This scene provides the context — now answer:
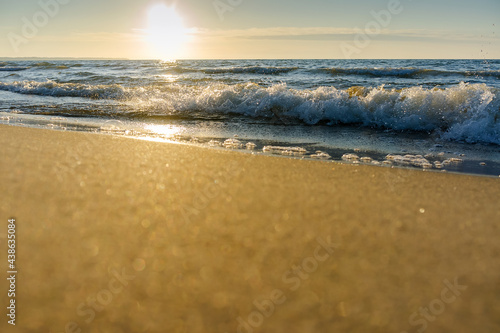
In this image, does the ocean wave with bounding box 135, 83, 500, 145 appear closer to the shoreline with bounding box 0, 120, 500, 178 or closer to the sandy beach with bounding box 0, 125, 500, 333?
the shoreline with bounding box 0, 120, 500, 178

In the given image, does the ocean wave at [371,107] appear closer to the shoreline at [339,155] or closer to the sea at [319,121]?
the sea at [319,121]

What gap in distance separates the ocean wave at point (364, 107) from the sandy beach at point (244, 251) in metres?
4.13

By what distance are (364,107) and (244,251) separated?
22.9 feet

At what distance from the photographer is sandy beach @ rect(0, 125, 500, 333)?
1.43 meters

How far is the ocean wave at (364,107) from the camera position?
22.7ft

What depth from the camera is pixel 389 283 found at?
1.66m

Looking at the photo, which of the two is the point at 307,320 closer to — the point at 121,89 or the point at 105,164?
the point at 105,164

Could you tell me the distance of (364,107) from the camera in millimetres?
8289

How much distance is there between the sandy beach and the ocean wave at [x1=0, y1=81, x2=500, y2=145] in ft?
13.5

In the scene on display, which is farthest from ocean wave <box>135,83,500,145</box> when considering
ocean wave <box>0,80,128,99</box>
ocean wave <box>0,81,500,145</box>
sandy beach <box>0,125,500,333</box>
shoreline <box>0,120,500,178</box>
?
sandy beach <box>0,125,500,333</box>

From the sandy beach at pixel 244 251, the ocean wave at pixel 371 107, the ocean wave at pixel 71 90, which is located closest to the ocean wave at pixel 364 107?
the ocean wave at pixel 371 107

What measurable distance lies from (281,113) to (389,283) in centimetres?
737

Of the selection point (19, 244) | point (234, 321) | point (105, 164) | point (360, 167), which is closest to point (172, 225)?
point (19, 244)

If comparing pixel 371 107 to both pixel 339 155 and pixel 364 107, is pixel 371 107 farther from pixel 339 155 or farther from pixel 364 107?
pixel 339 155
